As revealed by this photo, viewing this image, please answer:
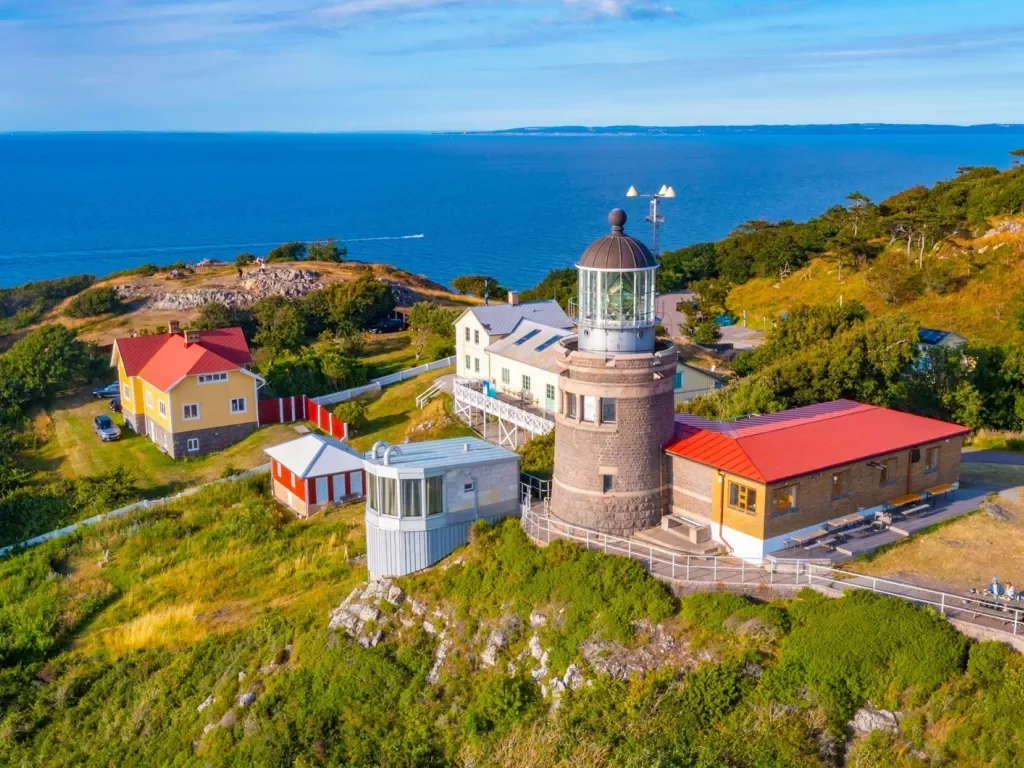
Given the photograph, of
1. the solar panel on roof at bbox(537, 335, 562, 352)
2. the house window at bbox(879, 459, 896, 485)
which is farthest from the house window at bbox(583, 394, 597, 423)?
the solar panel on roof at bbox(537, 335, 562, 352)

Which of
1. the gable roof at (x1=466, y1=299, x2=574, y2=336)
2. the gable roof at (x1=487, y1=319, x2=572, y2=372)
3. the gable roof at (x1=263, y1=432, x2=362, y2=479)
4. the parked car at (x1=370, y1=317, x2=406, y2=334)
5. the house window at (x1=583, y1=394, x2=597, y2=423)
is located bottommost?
the gable roof at (x1=263, y1=432, x2=362, y2=479)

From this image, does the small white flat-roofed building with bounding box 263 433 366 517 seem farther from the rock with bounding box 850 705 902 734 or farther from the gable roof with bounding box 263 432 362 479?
the rock with bounding box 850 705 902 734

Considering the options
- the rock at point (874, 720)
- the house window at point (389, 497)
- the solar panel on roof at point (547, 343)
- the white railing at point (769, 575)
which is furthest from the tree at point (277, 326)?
the rock at point (874, 720)

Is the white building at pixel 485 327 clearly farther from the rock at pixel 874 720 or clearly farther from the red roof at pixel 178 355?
the rock at pixel 874 720

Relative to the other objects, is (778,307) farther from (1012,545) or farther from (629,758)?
(629,758)

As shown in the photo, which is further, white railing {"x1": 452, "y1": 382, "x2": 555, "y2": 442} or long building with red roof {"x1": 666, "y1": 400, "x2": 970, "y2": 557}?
white railing {"x1": 452, "y1": 382, "x2": 555, "y2": 442}

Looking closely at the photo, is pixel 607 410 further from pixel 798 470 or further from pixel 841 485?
pixel 841 485

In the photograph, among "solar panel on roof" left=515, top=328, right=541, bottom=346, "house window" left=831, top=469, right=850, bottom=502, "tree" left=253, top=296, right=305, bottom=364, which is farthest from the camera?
"tree" left=253, top=296, right=305, bottom=364

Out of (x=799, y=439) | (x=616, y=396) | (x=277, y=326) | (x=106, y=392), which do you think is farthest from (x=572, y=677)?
(x=277, y=326)
